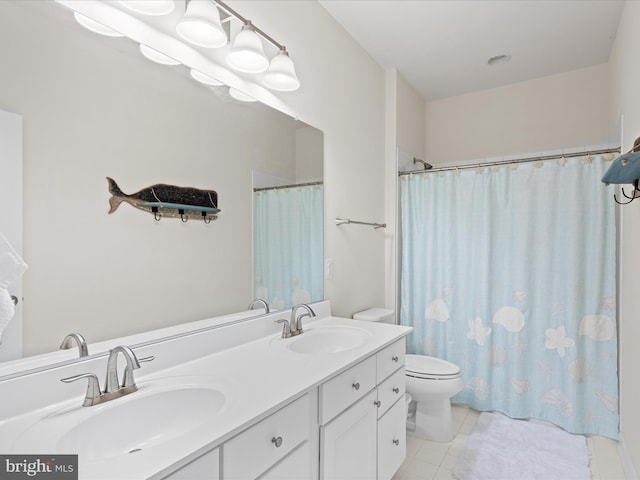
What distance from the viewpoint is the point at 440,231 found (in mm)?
2809

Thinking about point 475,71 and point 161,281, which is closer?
point 161,281

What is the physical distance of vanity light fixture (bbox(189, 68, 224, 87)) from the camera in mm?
1420

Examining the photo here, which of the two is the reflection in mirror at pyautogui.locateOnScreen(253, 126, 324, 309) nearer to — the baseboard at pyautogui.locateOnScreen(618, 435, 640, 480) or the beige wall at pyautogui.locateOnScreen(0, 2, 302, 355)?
the beige wall at pyautogui.locateOnScreen(0, 2, 302, 355)

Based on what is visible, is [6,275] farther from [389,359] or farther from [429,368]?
[429,368]

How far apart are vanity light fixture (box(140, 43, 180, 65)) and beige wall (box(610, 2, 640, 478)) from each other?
2100 mm

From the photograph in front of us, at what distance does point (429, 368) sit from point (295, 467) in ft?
5.04

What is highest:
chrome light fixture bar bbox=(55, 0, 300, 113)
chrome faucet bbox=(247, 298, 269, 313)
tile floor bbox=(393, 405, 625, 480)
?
chrome light fixture bar bbox=(55, 0, 300, 113)

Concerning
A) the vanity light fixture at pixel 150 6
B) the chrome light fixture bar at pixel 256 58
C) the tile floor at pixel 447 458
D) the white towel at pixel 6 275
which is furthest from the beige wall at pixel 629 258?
the white towel at pixel 6 275

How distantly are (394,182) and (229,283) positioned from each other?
176cm

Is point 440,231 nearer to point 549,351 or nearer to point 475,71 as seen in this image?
point 549,351

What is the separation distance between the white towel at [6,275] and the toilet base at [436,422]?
2170mm

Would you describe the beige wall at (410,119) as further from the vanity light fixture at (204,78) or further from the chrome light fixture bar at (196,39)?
the vanity light fixture at (204,78)

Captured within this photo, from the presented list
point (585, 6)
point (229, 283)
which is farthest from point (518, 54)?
point (229, 283)

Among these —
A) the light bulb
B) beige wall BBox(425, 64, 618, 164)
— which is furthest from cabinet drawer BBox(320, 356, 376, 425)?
beige wall BBox(425, 64, 618, 164)
